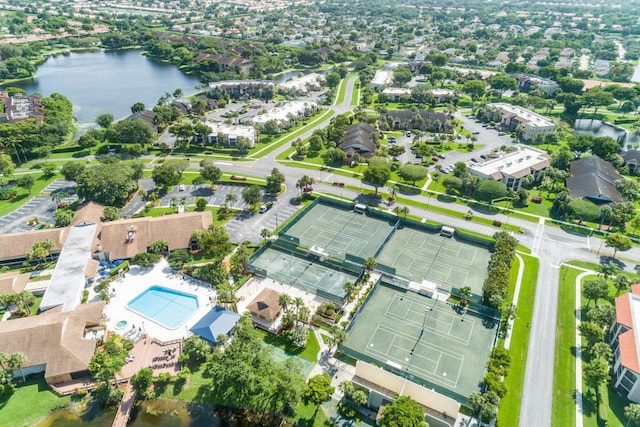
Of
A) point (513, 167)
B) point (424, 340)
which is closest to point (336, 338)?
point (424, 340)

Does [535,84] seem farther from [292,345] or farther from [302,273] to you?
[292,345]

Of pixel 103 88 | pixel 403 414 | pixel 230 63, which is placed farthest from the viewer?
pixel 230 63

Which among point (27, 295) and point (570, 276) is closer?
point (27, 295)

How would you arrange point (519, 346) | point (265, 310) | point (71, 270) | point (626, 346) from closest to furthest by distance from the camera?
point (626, 346)
point (519, 346)
point (265, 310)
point (71, 270)

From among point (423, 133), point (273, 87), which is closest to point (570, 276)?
point (423, 133)

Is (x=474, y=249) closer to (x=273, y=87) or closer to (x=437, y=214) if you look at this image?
(x=437, y=214)

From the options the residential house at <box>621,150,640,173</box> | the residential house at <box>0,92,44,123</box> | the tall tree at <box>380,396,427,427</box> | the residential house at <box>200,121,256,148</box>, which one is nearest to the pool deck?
the tall tree at <box>380,396,427,427</box>
